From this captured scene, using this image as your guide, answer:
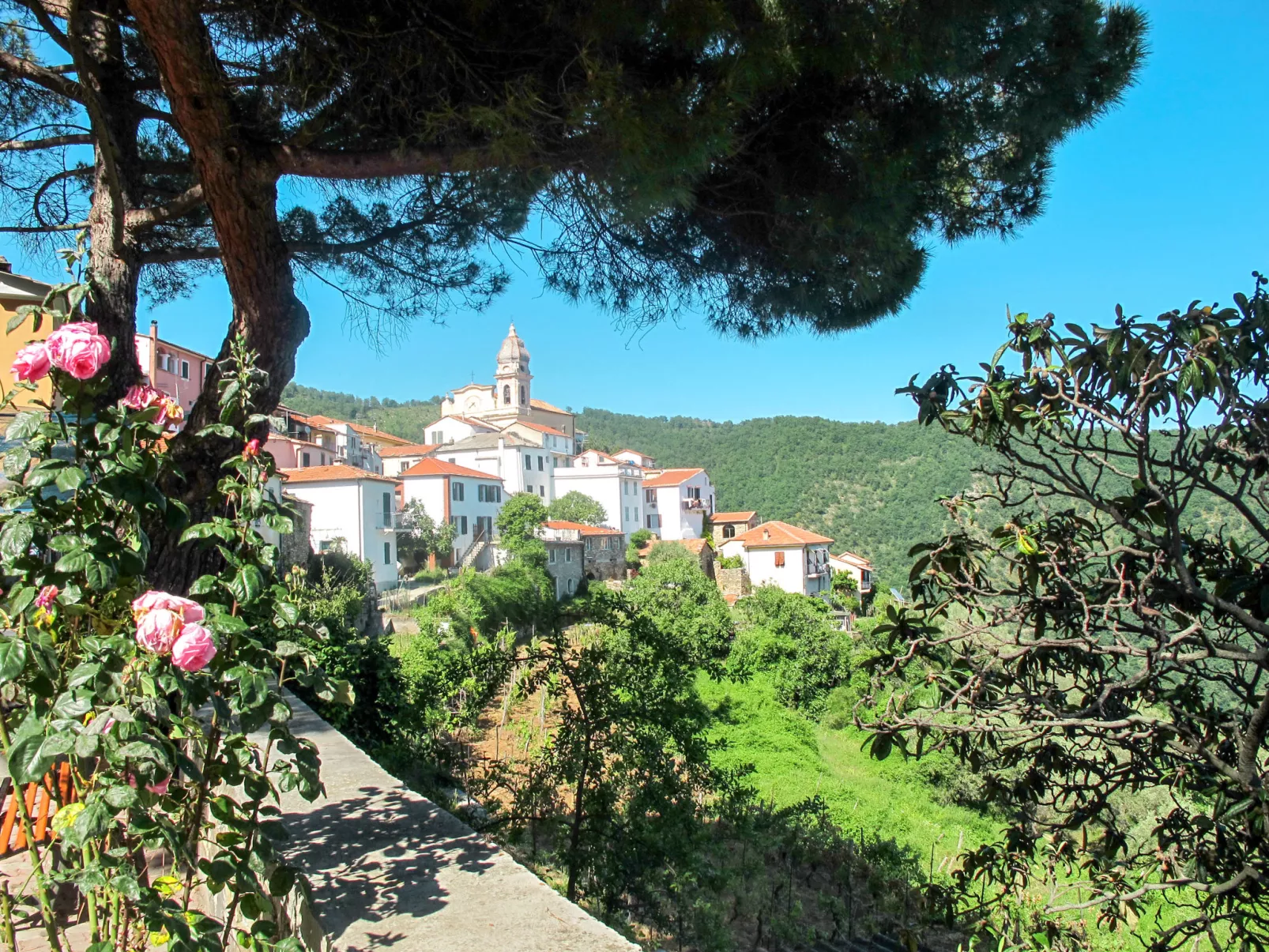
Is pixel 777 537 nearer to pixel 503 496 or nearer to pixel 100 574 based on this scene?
pixel 503 496

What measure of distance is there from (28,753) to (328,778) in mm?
1974

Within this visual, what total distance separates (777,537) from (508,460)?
47.2 ft

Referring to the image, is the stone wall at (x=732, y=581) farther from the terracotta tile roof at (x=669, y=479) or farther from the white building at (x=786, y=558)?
the terracotta tile roof at (x=669, y=479)

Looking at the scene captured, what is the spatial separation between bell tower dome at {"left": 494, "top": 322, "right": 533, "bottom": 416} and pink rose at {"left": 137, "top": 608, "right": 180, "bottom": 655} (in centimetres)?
5744

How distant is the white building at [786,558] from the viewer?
41.8 metres

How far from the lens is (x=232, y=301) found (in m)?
3.48

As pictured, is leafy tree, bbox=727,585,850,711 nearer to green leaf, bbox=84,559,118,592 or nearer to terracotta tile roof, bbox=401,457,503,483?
terracotta tile roof, bbox=401,457,503,483

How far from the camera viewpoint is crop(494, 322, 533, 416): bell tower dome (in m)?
58.7

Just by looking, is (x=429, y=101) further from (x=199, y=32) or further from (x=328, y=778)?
(x=328, y=778)

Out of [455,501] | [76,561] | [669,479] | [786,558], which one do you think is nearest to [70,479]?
[76,561]

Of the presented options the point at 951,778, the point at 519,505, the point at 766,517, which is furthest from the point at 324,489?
the point at 766,517

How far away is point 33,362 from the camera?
1537mm

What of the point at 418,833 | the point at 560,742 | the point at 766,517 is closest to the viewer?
the point at 418,833

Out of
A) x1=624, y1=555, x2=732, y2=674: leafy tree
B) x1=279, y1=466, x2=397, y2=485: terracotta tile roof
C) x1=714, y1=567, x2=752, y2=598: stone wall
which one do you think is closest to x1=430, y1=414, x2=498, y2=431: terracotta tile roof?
x1=714, y1=567, x2=752, y2=598: stone wall
